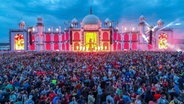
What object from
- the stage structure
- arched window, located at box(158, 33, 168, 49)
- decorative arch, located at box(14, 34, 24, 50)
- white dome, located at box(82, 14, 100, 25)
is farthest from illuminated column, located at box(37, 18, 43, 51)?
arched window, located at box(158, 33, 168, 49)

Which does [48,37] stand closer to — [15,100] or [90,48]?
[90,48]

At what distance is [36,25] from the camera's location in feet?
238

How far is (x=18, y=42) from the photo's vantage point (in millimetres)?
68688

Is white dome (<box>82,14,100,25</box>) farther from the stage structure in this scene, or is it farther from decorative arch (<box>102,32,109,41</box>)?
decorative arch (<box>102,32,109,41</box>)

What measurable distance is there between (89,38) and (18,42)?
1911cm

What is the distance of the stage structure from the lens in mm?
68625

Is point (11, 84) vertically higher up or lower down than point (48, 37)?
lower down

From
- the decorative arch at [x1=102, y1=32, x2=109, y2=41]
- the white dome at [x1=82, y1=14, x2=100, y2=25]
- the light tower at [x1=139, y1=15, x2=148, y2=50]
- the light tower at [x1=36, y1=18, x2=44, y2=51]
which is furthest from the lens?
the white dome at [x1=82, y1=14, x2=100, y2=25]

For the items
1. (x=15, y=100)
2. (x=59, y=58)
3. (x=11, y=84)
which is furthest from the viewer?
(x=59, y=58)

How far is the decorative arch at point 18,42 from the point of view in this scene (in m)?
68.5

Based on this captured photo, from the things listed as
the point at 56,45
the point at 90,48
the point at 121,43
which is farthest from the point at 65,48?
the point at 121,43

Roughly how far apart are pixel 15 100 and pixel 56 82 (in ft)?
12.8

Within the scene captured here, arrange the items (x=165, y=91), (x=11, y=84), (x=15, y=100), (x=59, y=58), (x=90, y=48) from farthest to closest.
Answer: (x=90, y=48) < (x=59, y=58) < (x=11, y=84) < (x=165, y=91) < (x=15, y=100)

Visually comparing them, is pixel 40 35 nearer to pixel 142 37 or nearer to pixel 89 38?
pixel 89 38
